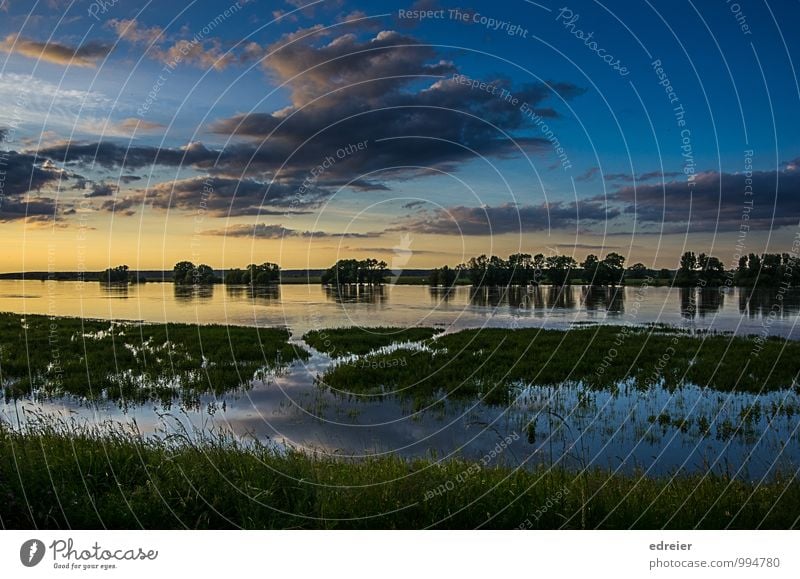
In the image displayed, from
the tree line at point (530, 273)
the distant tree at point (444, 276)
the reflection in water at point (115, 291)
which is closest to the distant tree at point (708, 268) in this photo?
the tree line at point (530, 273)

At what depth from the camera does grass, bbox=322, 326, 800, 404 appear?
1733 centimetres

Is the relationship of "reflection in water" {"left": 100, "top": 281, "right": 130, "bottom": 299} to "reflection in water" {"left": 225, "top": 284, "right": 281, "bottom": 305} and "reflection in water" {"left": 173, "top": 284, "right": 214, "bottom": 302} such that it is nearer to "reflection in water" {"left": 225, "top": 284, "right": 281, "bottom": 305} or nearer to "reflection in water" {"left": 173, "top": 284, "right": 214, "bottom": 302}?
"reflection in water" {"left": 173, "top": 284, "right": 214, "bottom": 302}

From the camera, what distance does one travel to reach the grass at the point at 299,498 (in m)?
5.39

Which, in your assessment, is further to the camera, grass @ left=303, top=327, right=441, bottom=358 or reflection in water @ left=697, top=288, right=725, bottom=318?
reflection in water @ left=697, top=288, right=725, bottom=318

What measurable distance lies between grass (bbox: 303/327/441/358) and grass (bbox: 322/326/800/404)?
1683 mm

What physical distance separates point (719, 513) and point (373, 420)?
8.37 meters

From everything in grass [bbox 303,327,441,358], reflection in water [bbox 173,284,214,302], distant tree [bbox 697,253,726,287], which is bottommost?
grass [bbox 303,327,441,358]

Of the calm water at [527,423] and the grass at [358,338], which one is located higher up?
the grass at [358,338]

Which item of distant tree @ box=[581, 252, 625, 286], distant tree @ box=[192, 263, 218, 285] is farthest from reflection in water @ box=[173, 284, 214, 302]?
distant tree @ box=[581, 252, 625, 286]

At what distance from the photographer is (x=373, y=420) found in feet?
43.6

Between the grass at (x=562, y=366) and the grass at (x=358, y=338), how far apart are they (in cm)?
168

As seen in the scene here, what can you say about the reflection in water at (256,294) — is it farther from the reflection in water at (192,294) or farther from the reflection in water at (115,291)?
the reflection in water at (115,291)

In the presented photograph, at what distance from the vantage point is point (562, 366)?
1988 centimetres
